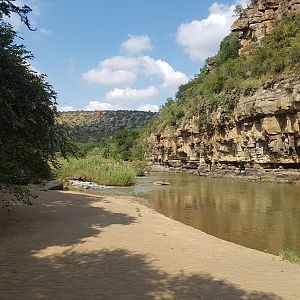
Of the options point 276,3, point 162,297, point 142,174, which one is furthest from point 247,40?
point 162,297

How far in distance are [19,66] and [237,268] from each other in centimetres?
858

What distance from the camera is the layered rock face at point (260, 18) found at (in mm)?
58156

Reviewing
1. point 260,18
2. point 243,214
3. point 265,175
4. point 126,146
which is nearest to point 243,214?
point 243,214

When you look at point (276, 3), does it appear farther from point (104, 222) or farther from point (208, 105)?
point (104, 222)

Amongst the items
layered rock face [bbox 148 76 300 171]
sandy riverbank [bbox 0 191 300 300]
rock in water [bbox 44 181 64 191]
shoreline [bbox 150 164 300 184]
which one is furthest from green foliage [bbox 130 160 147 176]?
sandy riverbank [bbox 0 191 300 300]

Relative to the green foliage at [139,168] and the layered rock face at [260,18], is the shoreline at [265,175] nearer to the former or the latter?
the green foliage at [139,168]

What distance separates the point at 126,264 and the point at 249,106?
39.0 m

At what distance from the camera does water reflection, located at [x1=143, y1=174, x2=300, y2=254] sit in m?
13.7

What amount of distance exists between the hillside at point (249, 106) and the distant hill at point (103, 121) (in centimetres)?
6583

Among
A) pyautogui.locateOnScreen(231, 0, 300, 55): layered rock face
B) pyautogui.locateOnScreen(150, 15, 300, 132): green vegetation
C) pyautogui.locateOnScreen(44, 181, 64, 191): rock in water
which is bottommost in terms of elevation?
pyautogui.locateOnScreen(44, 181, 64, 191): rock in water

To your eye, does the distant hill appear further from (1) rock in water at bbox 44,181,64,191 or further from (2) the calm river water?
(1) rock in water at bbox 44,181,64,191

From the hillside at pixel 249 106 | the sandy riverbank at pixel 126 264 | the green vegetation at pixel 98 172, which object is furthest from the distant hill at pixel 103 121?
the sandy riverbank at pixel 126 264

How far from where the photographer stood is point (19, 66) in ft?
40.0

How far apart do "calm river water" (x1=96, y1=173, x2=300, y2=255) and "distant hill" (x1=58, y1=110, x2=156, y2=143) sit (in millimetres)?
107608
